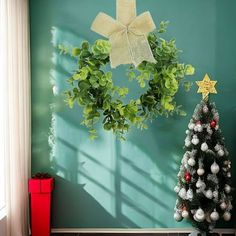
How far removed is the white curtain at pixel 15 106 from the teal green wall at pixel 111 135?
0.19m

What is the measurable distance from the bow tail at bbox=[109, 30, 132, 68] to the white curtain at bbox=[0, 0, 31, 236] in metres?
1.45

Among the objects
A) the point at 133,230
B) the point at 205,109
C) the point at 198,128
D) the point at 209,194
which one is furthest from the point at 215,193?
the point at 133,230

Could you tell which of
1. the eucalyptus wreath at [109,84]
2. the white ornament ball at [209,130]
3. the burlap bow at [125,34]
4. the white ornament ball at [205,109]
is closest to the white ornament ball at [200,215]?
the white ornament ball at [209,130]

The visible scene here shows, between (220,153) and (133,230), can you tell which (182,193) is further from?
(133,230)

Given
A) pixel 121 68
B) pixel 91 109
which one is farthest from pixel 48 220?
pixel 91 109

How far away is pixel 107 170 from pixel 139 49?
1.88 meters

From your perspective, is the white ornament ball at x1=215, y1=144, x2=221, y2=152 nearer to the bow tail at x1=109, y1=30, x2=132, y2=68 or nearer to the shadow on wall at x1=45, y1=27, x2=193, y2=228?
the shadow on wall at x1=45, y1=27, x2=193, y2=228

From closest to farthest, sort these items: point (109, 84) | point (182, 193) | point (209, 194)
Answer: point (109, 84)
point (209, 194)
point (182, 193)

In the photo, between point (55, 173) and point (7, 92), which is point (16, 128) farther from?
point (55, 173)

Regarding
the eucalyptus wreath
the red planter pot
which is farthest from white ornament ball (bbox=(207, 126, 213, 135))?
the red planter pot

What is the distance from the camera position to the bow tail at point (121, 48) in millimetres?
1736

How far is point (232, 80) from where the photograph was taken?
331 centimetres

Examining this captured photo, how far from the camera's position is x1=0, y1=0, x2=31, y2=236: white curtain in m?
2.83

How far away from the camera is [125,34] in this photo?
179 centimetres
